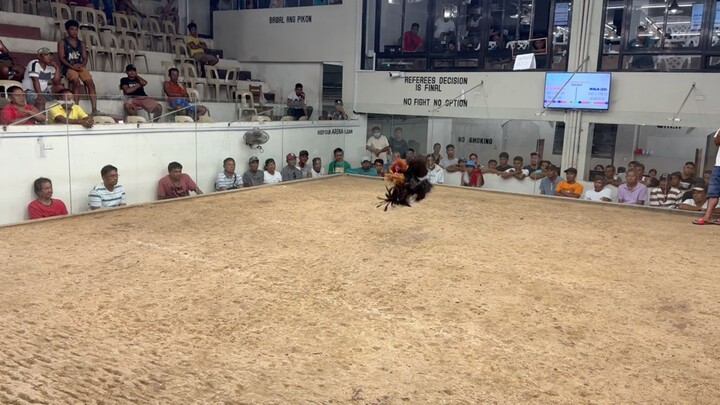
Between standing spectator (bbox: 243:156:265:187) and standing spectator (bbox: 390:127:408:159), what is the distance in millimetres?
2565

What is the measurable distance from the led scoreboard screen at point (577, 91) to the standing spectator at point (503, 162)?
3.22 ft

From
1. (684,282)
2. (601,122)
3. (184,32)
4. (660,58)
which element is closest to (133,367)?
(684,282)

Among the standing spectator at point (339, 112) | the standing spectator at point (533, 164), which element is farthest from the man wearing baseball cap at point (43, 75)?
the standing spectator at point (533, 164)

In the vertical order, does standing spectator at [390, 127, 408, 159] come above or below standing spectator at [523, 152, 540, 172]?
above

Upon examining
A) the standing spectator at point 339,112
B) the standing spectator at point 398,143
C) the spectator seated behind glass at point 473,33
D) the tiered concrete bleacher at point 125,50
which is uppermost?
the spectator seated behind glass at point 473,33

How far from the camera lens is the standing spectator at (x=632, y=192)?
7.21 m

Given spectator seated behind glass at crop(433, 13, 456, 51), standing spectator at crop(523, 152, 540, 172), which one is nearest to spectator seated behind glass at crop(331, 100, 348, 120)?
spectator seated behind glass at crop(433, 13, 456, 51)

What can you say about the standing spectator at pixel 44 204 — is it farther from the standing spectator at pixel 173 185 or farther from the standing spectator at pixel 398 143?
the standing spectator at pixel 398 143

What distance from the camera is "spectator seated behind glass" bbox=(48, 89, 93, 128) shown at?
6.11 m

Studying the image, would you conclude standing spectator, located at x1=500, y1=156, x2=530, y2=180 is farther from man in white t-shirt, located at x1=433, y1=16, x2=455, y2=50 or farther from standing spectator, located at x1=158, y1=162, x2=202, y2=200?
standing spectator, located at x1=158, y1=162, x2=202, y2=200

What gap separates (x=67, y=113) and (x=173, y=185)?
1.48m

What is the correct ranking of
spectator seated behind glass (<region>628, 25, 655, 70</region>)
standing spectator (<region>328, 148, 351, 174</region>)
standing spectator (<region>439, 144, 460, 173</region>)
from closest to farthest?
spectator seated behind glass (<region>628, 25, 655, 70</region>) → standing spectator (<region>439, 144, 460, 173</region>) → standing spectator (<region>328, 148, 351, 174</region>)

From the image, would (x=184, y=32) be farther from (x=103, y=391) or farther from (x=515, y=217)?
(x=103, y=391)

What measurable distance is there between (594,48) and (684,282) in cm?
555
